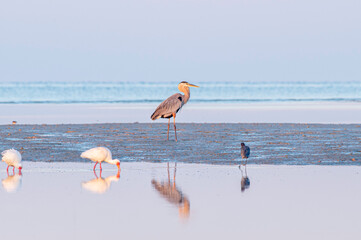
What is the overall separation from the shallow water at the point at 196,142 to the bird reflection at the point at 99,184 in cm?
249

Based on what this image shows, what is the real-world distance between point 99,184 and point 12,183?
1271 mm

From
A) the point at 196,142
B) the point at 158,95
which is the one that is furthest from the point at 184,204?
the point at 158,95

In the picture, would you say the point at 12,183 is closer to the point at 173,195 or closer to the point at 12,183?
the point at 12,183

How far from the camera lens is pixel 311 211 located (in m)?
8.20

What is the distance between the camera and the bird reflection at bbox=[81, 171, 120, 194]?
9914mm

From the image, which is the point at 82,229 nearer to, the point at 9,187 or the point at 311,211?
the point at 311,211

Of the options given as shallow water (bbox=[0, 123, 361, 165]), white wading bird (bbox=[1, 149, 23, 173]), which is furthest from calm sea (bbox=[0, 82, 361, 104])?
white wading bird (bbox=[1, 149, 23, 173])

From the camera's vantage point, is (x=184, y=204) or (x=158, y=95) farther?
(x=158, y=95)

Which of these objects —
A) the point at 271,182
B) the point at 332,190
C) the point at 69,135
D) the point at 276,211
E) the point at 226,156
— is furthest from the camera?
the point at 69,135

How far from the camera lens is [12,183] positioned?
34.8 ft

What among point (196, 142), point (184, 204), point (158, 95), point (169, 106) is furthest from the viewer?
point (158, 95)

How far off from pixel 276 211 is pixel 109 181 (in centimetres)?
336

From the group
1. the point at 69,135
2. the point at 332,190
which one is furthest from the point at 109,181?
the point at 69,135

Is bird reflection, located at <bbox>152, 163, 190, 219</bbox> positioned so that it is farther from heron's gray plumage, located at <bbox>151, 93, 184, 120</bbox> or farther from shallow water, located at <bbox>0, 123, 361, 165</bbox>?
heron's gray plumage, located at <bbox>151, 93, 184, 120</bbox>
